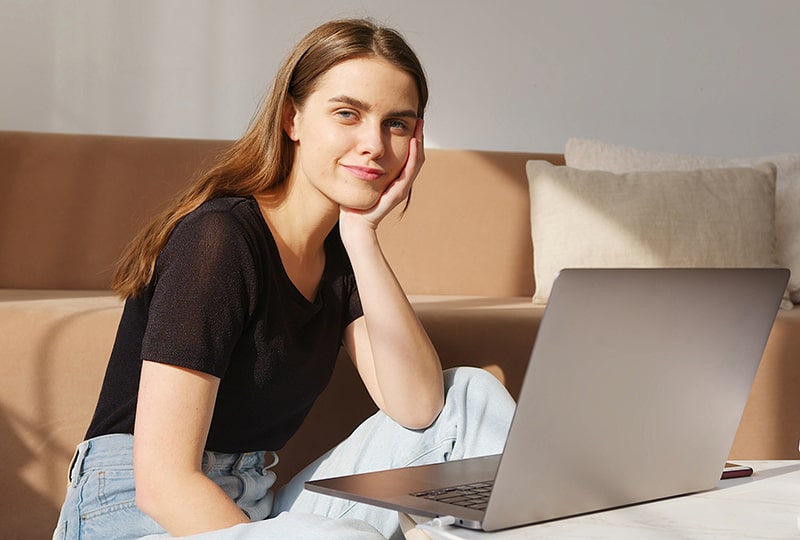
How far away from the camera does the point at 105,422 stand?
1502mm

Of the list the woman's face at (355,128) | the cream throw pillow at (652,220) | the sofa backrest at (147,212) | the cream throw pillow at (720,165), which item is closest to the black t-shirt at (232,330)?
the woman's face at (355,128)

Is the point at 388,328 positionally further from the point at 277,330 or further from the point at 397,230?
the point at 397,230

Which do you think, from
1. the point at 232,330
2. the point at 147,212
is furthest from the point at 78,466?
the point at 147,212

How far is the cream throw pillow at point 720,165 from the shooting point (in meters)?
2.80

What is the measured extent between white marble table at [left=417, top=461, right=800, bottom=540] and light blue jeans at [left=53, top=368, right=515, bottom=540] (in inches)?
13.7

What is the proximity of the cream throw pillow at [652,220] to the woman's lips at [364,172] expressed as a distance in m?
1.09

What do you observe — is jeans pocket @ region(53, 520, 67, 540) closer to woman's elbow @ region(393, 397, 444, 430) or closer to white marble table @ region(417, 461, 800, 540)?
woman's elbow @ region(393, 397, 444, 430)

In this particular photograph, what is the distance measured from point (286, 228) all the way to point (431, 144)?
6.34 feet

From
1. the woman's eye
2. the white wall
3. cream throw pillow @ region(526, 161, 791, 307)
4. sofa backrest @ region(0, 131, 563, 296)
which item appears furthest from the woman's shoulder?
the white wall

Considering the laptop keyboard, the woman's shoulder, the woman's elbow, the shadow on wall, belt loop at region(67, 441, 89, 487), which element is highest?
Answer: the woman's shoulder

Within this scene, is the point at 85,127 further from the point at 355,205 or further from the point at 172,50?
the point at 355,205

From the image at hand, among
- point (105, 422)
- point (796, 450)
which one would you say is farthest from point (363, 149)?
point (796, 450)

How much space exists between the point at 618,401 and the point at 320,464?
0.81 meters

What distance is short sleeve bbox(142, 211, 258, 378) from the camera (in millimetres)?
1316
